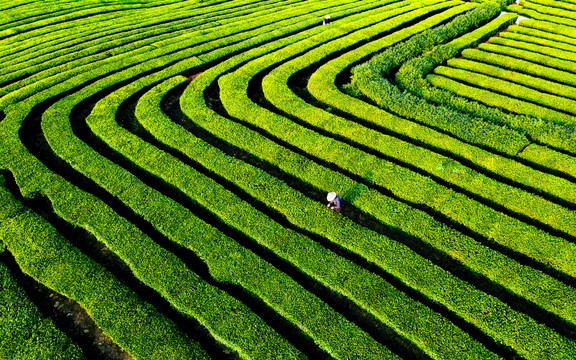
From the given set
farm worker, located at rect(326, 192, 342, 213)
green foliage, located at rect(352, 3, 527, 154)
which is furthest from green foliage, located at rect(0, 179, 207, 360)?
green foliage, located at rect(352, 3, 527, 154)

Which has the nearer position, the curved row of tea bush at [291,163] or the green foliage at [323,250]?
the green foliage at [323,250]

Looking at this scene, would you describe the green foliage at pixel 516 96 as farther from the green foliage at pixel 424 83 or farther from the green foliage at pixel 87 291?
the green foliage at pixel 87 291

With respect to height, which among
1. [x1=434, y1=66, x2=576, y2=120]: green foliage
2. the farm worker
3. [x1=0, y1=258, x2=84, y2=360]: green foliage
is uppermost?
[x1=434, y1=66, x2=576, y2=120]: green foliage

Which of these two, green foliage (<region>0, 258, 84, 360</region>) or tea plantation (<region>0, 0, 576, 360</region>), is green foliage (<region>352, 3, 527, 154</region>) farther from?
green foliage (<region>0, 258, 84, 360</region>)

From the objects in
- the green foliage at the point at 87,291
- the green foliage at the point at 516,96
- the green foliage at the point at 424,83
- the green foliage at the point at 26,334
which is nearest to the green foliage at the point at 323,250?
the green foliage at the point at 87,291

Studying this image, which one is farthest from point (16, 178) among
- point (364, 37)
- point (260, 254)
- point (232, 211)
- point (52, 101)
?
point (364, 37)

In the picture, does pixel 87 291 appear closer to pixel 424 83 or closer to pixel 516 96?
pixel 424 83

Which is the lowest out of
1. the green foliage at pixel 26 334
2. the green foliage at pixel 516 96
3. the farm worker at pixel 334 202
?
the green foliage at pixel 26 334
